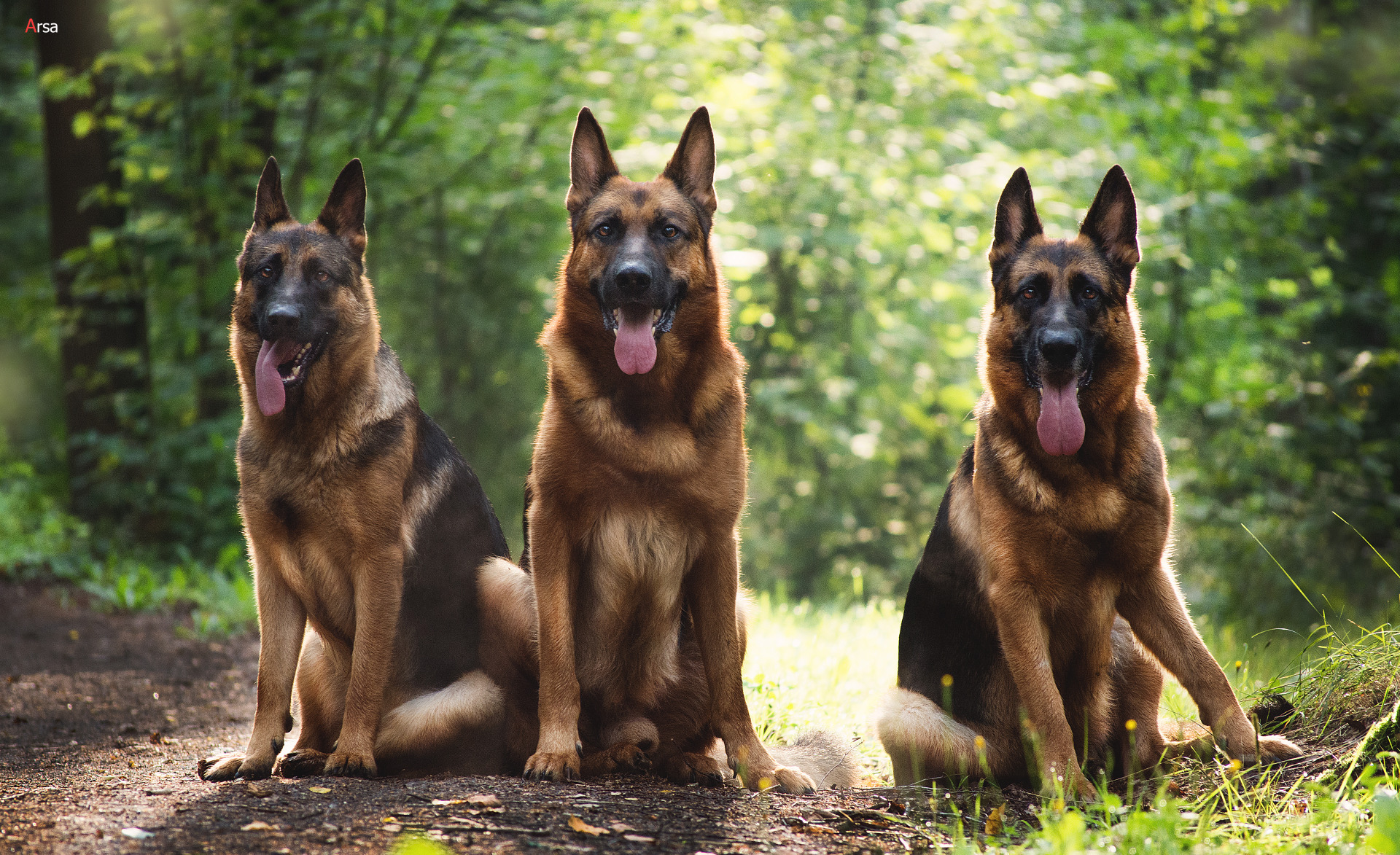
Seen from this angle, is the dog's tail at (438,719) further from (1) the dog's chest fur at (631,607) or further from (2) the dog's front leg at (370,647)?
(1) the dog's chest fur at (631,607)

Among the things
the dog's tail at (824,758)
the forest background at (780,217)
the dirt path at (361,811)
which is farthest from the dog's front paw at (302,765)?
the forest background at (780,217)

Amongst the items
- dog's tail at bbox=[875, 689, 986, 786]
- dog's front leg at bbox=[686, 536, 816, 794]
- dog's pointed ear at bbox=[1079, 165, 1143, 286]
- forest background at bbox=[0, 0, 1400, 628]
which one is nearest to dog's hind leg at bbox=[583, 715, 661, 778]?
dog's front leg at bbox=[686, 536, 816, 794]

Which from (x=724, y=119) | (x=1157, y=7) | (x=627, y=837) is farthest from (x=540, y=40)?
(x=627, y=837)

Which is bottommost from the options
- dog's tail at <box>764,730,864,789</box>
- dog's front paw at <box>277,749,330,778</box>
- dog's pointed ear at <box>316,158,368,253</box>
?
dog's tail at <box>764,730,864,789</box>

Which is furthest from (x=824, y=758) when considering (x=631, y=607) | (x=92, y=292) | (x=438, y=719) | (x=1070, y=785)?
(x=92, y=292)

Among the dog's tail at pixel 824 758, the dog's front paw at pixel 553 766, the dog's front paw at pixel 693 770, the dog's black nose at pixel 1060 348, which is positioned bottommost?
the dog's tail at pixel 824 758

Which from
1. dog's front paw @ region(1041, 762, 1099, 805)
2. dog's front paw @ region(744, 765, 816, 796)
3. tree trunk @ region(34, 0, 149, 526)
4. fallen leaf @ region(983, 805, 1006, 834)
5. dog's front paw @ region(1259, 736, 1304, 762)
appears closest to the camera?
fallen leaf @ region(983, 805, 1006, 834)

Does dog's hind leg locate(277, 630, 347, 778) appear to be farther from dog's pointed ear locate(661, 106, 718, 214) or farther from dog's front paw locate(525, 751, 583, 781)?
dog's pointed ear locate(661, 106, 718, 214)

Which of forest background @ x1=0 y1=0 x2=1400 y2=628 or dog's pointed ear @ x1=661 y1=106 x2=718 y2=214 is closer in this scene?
dog's pointed ear @ x1=661 y1=106 x2=718 y2=214

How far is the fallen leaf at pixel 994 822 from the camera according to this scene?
9.74ft

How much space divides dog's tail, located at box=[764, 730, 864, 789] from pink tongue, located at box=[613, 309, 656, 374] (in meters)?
1.60

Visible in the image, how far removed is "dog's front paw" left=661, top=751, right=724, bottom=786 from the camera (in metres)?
3.82

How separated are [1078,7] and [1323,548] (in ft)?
23.4

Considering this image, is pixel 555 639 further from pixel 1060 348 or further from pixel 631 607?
pixel 1060 348
